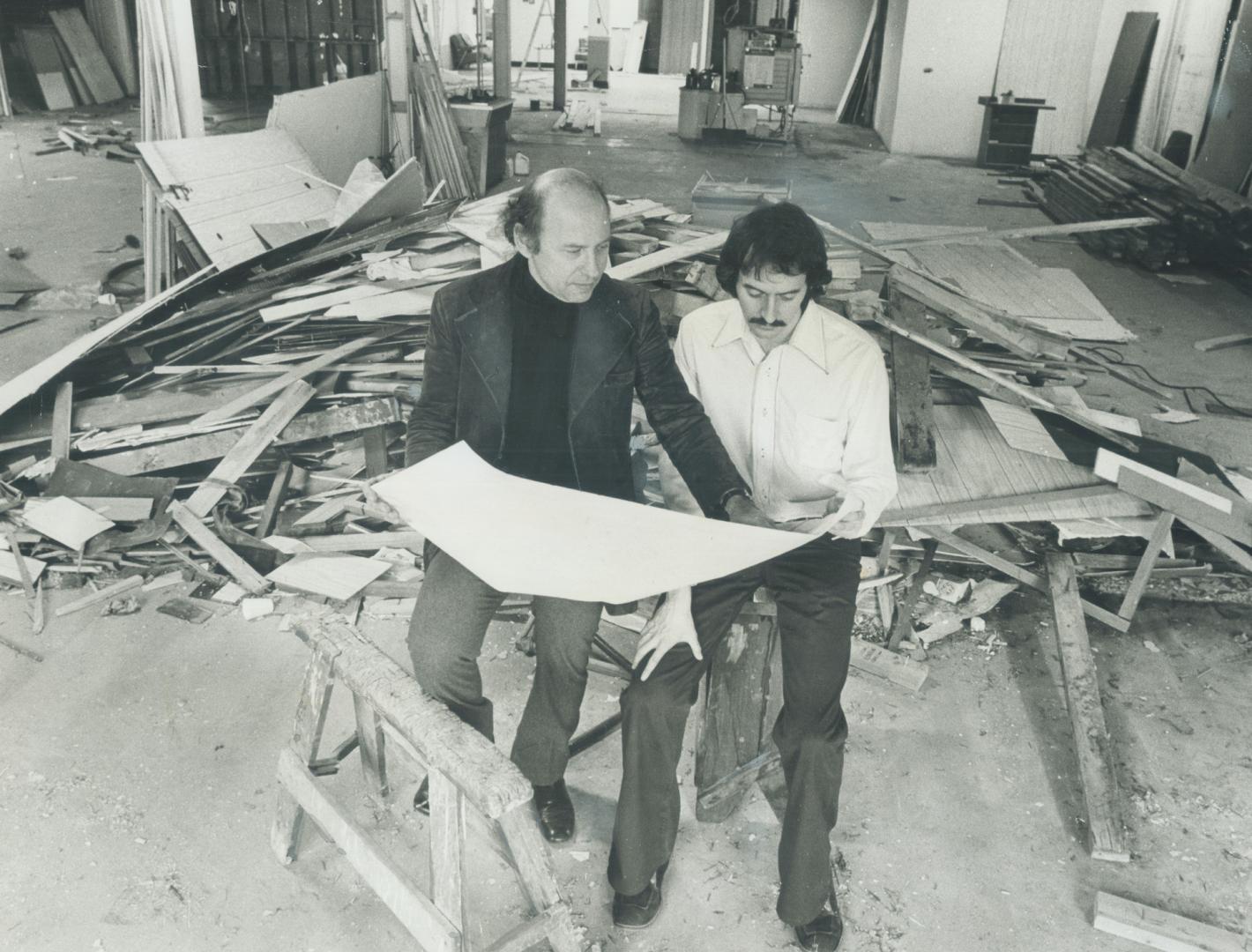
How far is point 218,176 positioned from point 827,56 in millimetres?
15360

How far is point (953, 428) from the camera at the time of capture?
3918 mm

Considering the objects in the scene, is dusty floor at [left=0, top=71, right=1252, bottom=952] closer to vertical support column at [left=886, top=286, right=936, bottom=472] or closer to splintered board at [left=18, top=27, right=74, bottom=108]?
vertical support column at [left=886, top=286, right=936, bottom=472]

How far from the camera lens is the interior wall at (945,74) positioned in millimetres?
13367

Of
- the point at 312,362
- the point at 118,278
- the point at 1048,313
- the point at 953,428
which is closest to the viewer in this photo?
the point at 953,428

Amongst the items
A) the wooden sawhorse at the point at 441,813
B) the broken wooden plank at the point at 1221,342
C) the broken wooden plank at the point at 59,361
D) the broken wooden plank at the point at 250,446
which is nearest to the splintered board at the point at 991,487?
the wooden sawhorse at the point at 441,813

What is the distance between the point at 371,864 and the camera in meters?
2.22

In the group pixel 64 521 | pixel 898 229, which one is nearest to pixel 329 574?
pixel 64 521

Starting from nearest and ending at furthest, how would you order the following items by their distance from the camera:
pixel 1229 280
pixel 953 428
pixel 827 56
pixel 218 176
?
pixel 953 428, pixel 218 176, pixel 1229 280, pixel 827 56

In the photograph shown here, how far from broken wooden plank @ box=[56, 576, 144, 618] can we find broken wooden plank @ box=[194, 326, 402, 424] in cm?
91

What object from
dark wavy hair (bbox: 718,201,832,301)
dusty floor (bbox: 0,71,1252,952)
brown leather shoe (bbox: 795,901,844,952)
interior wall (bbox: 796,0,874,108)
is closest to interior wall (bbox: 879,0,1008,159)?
interior wall (bbox: 796,0,874,108)

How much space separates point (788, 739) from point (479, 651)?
79 centimetres

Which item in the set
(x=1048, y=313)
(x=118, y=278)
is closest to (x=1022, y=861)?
(x=1048, y=313)

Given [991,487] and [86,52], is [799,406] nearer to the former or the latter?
[991,487]

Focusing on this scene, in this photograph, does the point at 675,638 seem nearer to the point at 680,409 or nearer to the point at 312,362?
the point at 680,409
